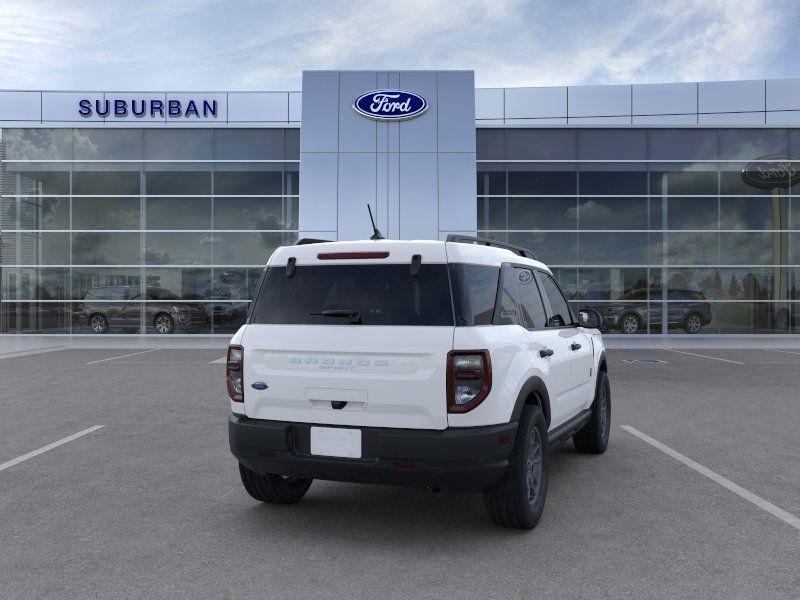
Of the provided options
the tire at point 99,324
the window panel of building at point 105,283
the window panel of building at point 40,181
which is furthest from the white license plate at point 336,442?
the window panel of building at point 40,181

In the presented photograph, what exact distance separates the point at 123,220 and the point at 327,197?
26.5ft

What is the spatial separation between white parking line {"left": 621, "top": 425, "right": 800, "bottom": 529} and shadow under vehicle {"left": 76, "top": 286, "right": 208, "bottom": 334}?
19.4m

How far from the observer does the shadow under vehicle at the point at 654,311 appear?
23406 mm

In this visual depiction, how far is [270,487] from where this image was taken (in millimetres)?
4559

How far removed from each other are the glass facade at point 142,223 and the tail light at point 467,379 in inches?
810

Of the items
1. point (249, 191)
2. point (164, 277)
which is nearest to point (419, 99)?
point (249, 191)

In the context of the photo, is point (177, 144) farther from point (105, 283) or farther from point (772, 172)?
point (772, 172)

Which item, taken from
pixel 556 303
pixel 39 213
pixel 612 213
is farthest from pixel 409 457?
pixel 39 213

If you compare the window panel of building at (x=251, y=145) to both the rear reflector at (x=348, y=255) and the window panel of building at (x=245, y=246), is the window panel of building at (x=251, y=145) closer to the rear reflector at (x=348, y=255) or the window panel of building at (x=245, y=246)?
the window panel of building at (x=245, y=246)

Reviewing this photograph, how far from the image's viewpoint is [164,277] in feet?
77.9

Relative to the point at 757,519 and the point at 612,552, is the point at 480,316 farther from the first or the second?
the point at 757,519

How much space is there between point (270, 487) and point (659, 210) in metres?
22.5

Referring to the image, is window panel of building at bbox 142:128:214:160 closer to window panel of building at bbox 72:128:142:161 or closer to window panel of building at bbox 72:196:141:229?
window panel of building at bbox 72:128:142:161

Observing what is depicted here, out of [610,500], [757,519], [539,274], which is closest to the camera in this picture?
[757,519]
